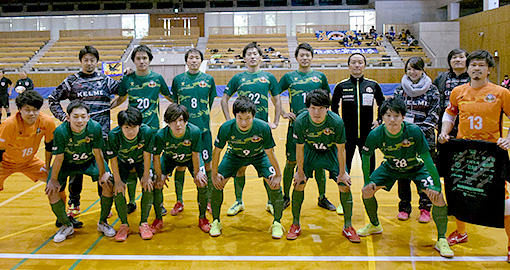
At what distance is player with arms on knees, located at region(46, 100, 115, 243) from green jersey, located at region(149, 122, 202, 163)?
1.89 ft

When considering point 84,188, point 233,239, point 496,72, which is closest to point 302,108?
point 233,239

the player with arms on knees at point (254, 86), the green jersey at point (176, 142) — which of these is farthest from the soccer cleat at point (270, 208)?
the green jersey at point (176, 142)

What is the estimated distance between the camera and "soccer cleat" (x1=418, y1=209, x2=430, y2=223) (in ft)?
15.2

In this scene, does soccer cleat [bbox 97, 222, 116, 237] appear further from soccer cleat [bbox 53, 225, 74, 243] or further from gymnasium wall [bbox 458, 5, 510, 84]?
gymnasium wall [bbox 458, 5, 510, 84]

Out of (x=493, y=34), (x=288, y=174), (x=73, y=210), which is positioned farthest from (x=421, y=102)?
(x=493, y=34)

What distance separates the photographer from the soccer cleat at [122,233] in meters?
4.21

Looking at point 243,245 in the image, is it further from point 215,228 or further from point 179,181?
point 179,181

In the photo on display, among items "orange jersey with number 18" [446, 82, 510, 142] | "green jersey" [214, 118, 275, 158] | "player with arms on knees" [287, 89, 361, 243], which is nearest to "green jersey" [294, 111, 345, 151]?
"player with arms on knees" [287, 89, 361, 243]

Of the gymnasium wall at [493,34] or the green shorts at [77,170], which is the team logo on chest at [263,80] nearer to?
the green shorts at [77,170]

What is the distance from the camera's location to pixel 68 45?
28578 millimetres

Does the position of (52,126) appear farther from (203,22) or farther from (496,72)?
(203,22)

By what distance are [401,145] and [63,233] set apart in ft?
11.4

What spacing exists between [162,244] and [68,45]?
2809 centimetres

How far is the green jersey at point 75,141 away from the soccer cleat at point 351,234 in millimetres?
2625
